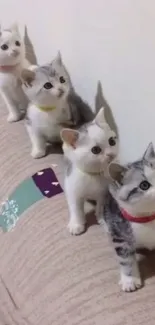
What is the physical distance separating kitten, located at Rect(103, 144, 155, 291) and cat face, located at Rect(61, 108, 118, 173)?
0.19 feet

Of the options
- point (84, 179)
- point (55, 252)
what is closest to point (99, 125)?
point (84, 179)

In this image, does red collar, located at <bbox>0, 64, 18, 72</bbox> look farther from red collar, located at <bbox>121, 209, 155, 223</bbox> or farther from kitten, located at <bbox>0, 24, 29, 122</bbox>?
red collar, located at <bbox>121, 209, 155, 223</bbox>

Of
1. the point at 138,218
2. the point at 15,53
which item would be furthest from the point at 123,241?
the point at 15,53

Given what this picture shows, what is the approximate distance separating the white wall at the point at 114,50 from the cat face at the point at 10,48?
67 millimetres

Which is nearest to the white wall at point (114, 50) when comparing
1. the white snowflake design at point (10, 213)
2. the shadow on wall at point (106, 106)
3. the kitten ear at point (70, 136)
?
the shadow on wall at point (106, 106)

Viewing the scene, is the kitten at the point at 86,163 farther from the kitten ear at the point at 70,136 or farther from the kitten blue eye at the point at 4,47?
the kitten blue eye at the point at 4,47

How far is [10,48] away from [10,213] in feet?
1.12

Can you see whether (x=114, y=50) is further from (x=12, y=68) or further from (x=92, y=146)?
(x=12, y=68)

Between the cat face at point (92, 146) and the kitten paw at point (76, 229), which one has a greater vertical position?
the cat face at point (92, 146)

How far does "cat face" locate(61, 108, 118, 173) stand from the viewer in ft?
3.46

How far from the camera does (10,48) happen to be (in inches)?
Answer: 53.7

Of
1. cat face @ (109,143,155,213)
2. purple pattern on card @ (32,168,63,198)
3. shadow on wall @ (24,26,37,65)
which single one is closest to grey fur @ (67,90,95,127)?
purple pattern on card @ (32,168,63,198)

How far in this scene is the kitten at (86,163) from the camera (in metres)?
1.06

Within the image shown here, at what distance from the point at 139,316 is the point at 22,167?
0.47 metres
